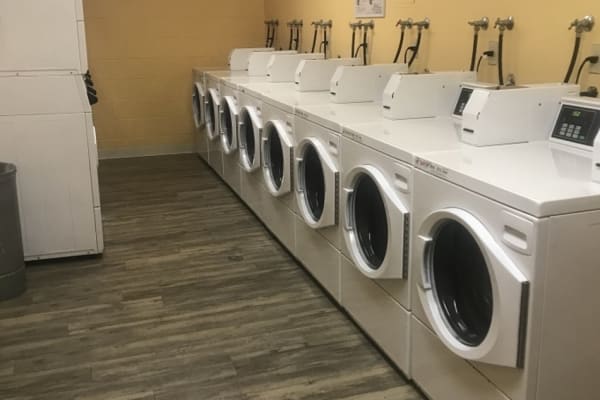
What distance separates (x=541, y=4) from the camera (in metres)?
2.68

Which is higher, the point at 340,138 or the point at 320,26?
the point at 320,26

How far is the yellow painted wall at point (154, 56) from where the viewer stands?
6.14m

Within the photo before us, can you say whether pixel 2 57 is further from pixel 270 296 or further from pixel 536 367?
pixel 536 367

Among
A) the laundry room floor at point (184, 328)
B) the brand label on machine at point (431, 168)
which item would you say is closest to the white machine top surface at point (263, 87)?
the laundry room floor at point (184, 328)

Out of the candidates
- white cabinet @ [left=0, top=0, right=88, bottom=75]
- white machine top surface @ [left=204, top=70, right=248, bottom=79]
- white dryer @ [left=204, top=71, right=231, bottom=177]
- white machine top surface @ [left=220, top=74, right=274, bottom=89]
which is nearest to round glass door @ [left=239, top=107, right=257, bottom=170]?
white machine top surface @ [left=220, top=74, right=274, bottom=89]

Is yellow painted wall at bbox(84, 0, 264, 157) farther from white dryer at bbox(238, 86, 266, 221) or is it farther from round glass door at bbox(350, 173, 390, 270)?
round glass door at bbox(350, 173, 390, 270)

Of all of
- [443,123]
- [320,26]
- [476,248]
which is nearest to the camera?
[476,248]

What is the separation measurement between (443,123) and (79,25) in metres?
1.97

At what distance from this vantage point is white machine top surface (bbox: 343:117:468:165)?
228 cm

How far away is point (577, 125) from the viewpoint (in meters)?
2.28

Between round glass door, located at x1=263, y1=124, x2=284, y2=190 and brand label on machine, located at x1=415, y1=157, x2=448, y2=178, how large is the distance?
1.67 metres

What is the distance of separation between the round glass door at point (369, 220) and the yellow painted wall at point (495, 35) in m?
0.90

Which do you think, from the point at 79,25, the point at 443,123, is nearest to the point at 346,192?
the point at 443,123

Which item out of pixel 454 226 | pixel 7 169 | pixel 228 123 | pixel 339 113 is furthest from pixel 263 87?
pixel 454 226
